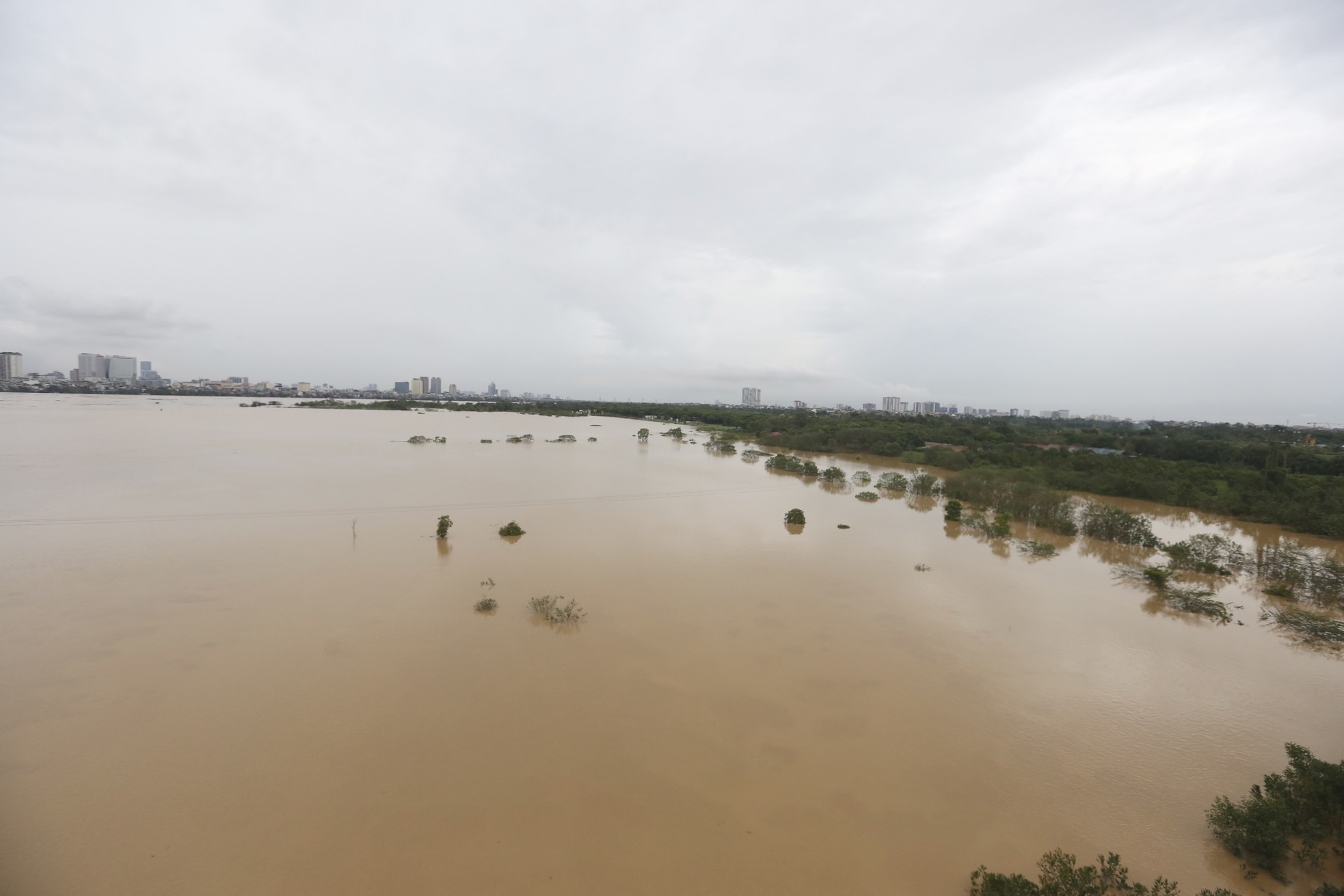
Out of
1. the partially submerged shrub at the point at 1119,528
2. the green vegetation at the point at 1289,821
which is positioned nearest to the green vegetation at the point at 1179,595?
the partially submerged shrub at the point at 1119,528

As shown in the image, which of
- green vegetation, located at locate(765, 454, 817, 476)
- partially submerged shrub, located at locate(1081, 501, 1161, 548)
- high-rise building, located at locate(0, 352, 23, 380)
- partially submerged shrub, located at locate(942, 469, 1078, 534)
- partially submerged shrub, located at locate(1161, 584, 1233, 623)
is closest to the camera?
partially submerged shrub, located at locate(1161, 584, 1233, 623)

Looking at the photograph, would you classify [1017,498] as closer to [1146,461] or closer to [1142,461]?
[1142,461]

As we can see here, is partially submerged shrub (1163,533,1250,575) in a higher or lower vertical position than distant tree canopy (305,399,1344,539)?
lower

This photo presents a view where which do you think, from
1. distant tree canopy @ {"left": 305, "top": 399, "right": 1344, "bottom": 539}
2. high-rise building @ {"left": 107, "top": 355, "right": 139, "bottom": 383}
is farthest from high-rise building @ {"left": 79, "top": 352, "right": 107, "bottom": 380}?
distant tree canopy @ {"left": 305, "top": 399, "right": 1344, "bottom": 539}

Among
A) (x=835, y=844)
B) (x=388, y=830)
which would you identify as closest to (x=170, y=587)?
(x=388, y=830)

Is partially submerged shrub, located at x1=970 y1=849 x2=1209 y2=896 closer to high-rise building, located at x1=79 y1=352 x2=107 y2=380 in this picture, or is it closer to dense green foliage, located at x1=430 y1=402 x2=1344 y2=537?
dense green foliage, located at x1=430 y1=402 x2=1344 y2=537

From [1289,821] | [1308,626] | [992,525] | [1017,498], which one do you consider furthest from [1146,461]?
[1289,821]

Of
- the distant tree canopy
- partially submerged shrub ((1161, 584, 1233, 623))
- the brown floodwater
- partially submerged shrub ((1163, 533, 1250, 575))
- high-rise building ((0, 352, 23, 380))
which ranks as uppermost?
high-rise building ((0, 352, 23, 380))
